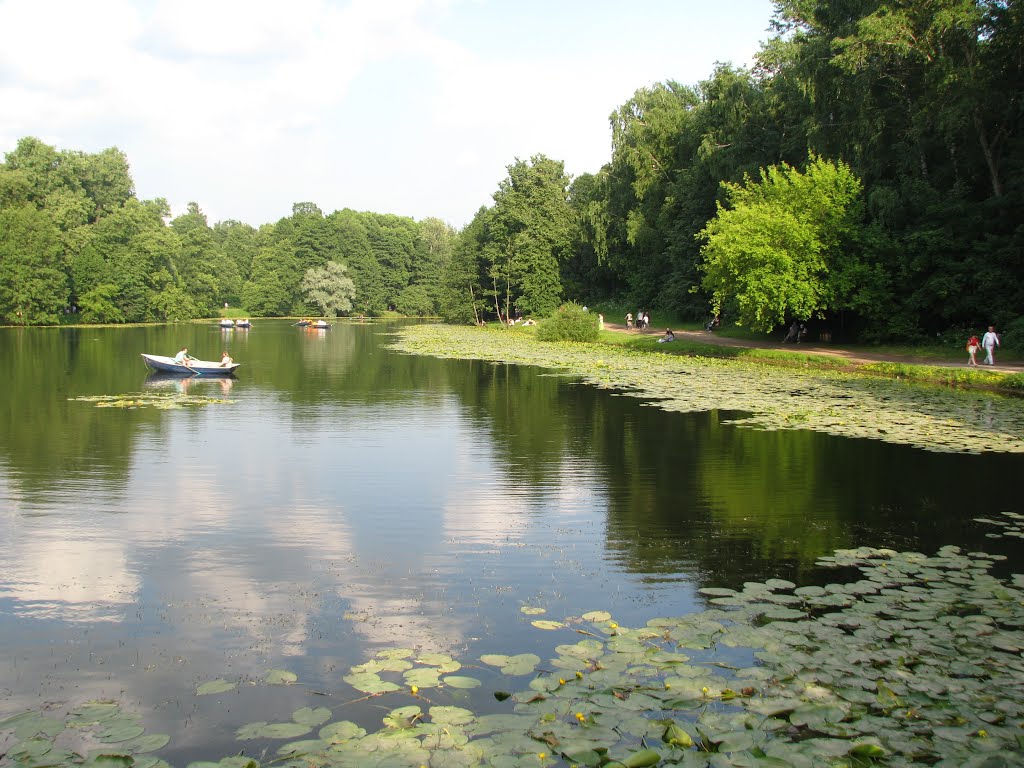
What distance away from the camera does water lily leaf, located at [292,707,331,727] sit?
562cm

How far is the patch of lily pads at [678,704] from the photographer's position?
5223 millimetres

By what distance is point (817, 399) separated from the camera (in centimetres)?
2322

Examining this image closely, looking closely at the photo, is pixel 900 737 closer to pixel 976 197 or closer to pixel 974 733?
pixel 974 733

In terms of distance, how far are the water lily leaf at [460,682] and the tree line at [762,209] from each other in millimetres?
30585

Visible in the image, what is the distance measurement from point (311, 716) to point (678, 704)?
8.20 feet

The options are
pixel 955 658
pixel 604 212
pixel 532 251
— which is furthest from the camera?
pixel 532 251

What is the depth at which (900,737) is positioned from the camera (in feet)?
17.7

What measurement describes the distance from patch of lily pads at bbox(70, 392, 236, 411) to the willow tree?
71.2 ft

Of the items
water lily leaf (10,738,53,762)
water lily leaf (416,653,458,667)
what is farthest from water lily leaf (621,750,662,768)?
water lily leaf (10,738,53,762)

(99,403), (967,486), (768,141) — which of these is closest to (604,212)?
(768,141)

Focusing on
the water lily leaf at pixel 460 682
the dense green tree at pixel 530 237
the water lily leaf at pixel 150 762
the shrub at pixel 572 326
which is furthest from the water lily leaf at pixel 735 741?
the dense green tree at pixel 530 237

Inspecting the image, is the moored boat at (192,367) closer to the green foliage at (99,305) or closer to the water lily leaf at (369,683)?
the water lily leaf at (369,683)

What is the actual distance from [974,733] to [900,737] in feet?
1.58

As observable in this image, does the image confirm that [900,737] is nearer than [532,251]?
Yes
